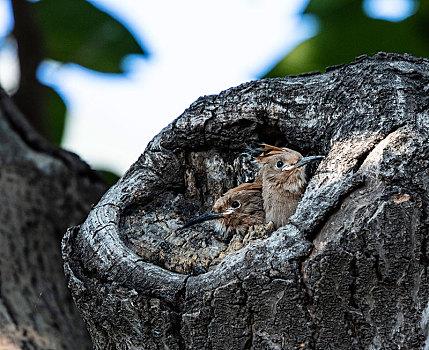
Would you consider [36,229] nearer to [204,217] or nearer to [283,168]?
[204,217]

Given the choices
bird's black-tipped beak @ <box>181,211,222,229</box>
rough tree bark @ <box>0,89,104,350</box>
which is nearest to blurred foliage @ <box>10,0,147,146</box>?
rough tree bark @ <box>0,89,104,350</box>

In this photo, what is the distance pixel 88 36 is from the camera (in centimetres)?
656

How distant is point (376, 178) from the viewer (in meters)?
2.84

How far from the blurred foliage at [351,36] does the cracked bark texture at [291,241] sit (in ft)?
6.14

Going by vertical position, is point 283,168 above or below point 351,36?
below

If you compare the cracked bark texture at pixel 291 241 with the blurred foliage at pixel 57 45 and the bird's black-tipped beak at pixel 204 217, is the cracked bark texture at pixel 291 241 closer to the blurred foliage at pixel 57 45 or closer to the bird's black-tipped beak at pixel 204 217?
the bird's black-tipped beak at pixel 204 217

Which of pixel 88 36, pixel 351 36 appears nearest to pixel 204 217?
pixel 351 36

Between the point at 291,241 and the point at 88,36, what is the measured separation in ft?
14.3

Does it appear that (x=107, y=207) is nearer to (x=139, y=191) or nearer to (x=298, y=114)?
(x=139, y=191)

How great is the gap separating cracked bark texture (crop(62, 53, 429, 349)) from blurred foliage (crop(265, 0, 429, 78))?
1.87m

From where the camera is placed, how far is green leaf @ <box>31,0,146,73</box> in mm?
6418

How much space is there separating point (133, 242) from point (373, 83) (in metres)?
1.37

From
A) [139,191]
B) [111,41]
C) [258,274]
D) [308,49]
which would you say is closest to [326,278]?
[258,274]

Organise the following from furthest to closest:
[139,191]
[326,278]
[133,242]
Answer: [139,191]
[133,242]
[326,278]
